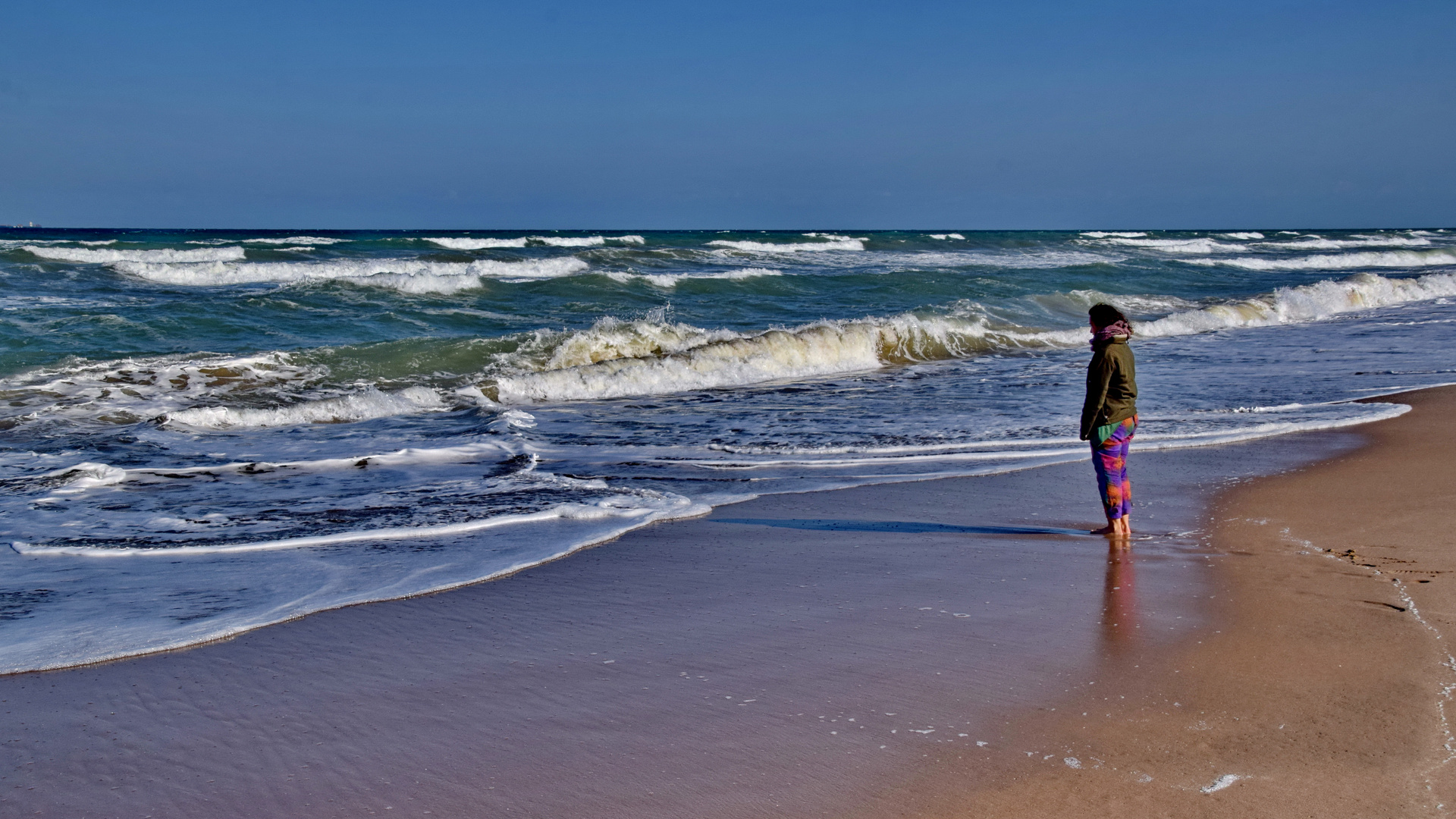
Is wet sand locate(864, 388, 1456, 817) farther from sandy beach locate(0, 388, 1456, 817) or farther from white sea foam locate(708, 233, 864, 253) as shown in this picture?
white sea foam locate(708, 233, 864, 253)

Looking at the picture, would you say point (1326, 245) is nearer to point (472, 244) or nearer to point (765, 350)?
point (472, 244)

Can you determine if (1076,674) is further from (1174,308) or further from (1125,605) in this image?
(1174,308)

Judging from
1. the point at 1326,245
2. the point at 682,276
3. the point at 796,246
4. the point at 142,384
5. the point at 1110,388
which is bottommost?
the point at 142,384

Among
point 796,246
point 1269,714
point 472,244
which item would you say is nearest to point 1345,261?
point 796,246

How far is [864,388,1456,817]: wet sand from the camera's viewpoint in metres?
2.58

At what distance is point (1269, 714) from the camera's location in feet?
10.1

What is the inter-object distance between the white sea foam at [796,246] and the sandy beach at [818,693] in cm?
4060

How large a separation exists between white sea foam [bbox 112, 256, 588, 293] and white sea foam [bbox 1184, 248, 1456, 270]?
27438mm

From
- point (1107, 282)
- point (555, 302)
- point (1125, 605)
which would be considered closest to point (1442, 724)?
→ point (1125, 605)

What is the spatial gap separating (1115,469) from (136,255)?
40202 mm

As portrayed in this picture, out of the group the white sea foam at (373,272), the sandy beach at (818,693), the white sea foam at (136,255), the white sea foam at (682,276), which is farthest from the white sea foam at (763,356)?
the white sea foam at (136,255)

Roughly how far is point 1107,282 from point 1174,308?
598cm

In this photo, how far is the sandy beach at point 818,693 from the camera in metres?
2.66

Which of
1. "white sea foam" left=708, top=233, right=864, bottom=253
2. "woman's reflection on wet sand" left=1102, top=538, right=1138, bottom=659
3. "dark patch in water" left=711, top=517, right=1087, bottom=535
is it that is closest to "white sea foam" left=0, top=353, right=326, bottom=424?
"dark patch in water" left=711, top=517, right=1087, bottom=535
